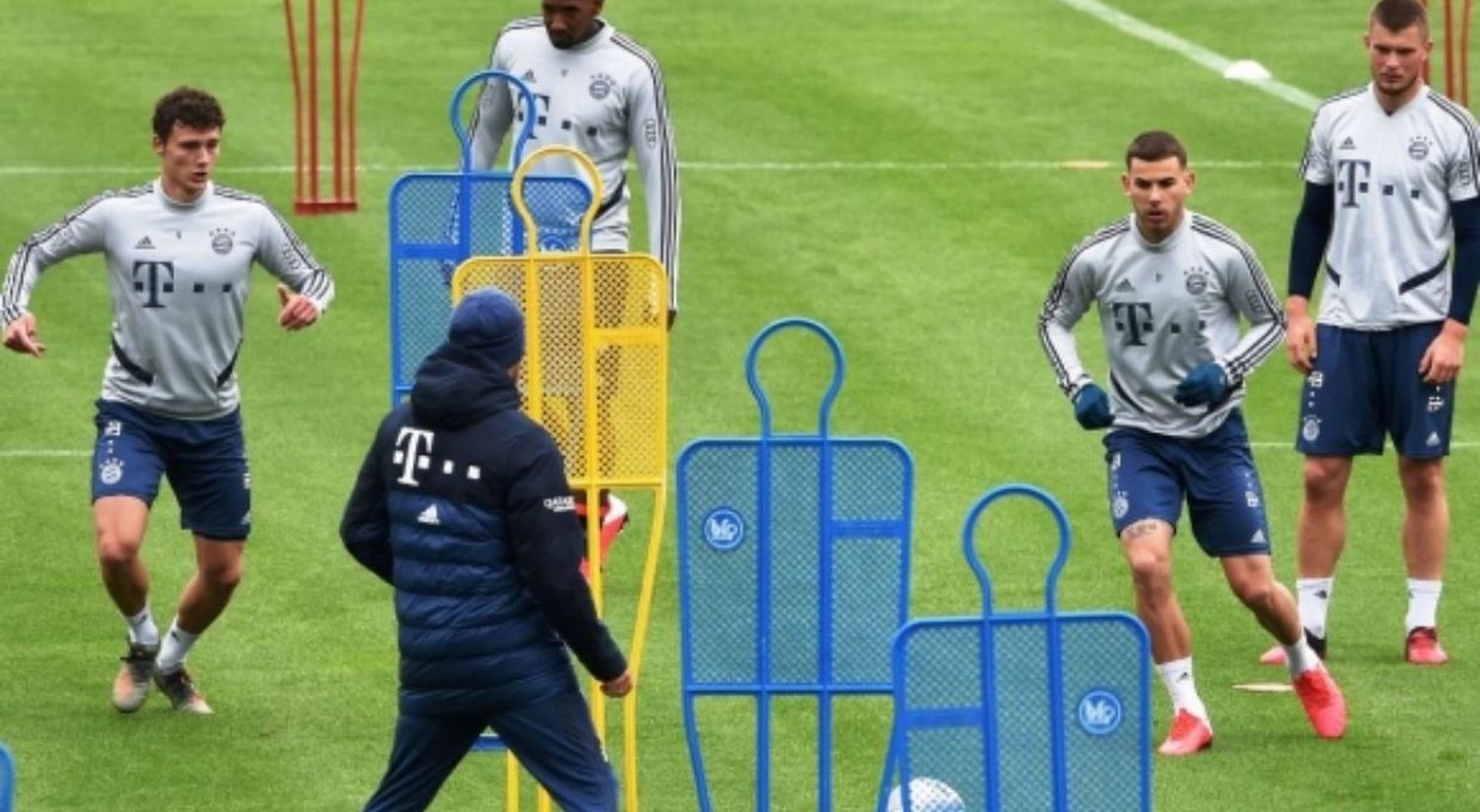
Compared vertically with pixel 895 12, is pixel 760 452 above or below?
below

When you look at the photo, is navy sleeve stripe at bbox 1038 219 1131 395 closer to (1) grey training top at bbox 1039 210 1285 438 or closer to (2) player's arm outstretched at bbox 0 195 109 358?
(1) grey training top at bbox 1039 210 1285 438

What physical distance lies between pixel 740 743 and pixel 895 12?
50.3 ft

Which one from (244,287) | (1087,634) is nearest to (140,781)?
(244,287)

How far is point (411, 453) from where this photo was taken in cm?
1138

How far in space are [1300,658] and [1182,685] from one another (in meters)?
0.55

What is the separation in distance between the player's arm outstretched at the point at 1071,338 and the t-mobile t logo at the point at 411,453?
3352 millimetres

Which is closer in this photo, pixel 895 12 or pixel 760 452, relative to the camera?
pixel 760 452

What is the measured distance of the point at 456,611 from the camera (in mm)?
11336

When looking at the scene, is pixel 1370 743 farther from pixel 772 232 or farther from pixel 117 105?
pixel 117 105

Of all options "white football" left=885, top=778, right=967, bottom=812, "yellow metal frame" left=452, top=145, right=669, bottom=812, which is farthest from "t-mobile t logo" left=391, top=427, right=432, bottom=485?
"white football" left=885, top=778, right=967, bottom=812

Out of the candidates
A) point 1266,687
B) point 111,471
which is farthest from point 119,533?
point 1266,687

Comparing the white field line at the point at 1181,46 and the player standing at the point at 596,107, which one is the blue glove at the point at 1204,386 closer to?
the player standing at the point at 596,107

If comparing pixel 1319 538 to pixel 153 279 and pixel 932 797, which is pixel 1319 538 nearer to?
pixel 153 279

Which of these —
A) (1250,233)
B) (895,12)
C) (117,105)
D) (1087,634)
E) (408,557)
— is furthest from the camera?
(895,12)
